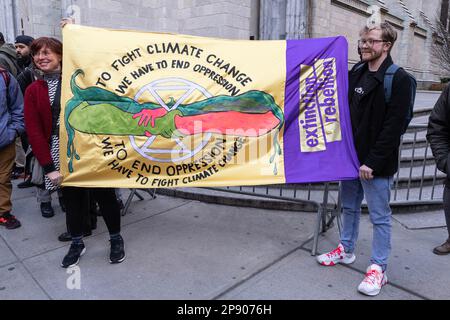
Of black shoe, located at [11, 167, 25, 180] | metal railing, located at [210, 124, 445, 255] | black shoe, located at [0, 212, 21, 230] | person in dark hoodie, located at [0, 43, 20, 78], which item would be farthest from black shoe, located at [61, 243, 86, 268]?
black shoe, located at [11, 167, 25, 180]

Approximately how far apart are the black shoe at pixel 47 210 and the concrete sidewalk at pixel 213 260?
0.27ft

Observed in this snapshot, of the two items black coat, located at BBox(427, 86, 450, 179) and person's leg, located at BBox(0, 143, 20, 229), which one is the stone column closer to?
black coat, located at BBox(427, 86, 450, 179)

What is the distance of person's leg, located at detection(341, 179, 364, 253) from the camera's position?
3018 mm

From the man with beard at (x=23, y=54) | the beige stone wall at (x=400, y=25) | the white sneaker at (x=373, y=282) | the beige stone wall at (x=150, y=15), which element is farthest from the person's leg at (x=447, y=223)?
the beige stone wall at (x=400, y=25)

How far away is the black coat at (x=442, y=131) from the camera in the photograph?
121 inches

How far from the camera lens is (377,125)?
2.61 meters

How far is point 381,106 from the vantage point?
256 cm

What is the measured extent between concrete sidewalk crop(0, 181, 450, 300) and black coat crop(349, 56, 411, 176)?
1047mm

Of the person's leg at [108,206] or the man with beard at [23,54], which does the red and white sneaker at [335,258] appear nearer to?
the person's leg at [108,206]

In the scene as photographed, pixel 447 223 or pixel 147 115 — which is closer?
pixel 147 115

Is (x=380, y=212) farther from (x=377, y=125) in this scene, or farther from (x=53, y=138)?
(x=53, y=138)

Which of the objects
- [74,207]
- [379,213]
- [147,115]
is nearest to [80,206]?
[74,207]

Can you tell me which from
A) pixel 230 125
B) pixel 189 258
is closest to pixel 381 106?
pixel 230 125

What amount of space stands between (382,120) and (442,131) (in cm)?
94
